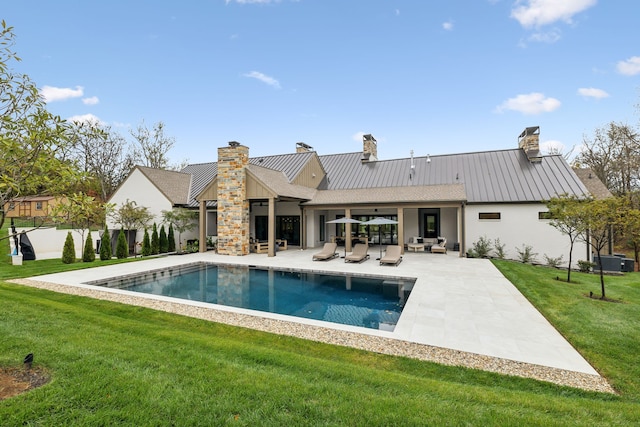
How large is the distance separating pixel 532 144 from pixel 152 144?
36818mm

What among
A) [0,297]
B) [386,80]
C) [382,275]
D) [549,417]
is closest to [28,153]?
[549,417]

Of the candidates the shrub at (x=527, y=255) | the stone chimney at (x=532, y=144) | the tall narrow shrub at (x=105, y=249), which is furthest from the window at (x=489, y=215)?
A: the tall narrow shrub at (x=105, y=249)

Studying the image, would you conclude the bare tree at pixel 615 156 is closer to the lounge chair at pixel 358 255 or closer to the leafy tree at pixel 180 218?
the lounge chair at pixel 358 255

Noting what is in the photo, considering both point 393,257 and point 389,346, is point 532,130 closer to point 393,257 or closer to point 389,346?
point 393,257

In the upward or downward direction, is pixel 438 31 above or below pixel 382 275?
above

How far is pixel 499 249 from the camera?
54.7 feet

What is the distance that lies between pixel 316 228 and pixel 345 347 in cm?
1615

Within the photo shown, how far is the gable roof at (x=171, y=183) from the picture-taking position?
67.4 ft

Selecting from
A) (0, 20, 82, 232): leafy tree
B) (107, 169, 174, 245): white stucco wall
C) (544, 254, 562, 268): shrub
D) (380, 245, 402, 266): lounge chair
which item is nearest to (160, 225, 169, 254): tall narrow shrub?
(107, 169, 174, 245): white stucco wall

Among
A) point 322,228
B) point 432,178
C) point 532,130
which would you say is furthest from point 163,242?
point 532,130

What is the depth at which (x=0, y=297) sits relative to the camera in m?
7.80

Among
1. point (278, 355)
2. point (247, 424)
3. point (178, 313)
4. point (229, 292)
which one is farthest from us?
point (229, 292)

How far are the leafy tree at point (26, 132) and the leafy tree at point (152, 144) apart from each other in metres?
35.3

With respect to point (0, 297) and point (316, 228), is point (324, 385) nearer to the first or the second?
point (0, 297)
